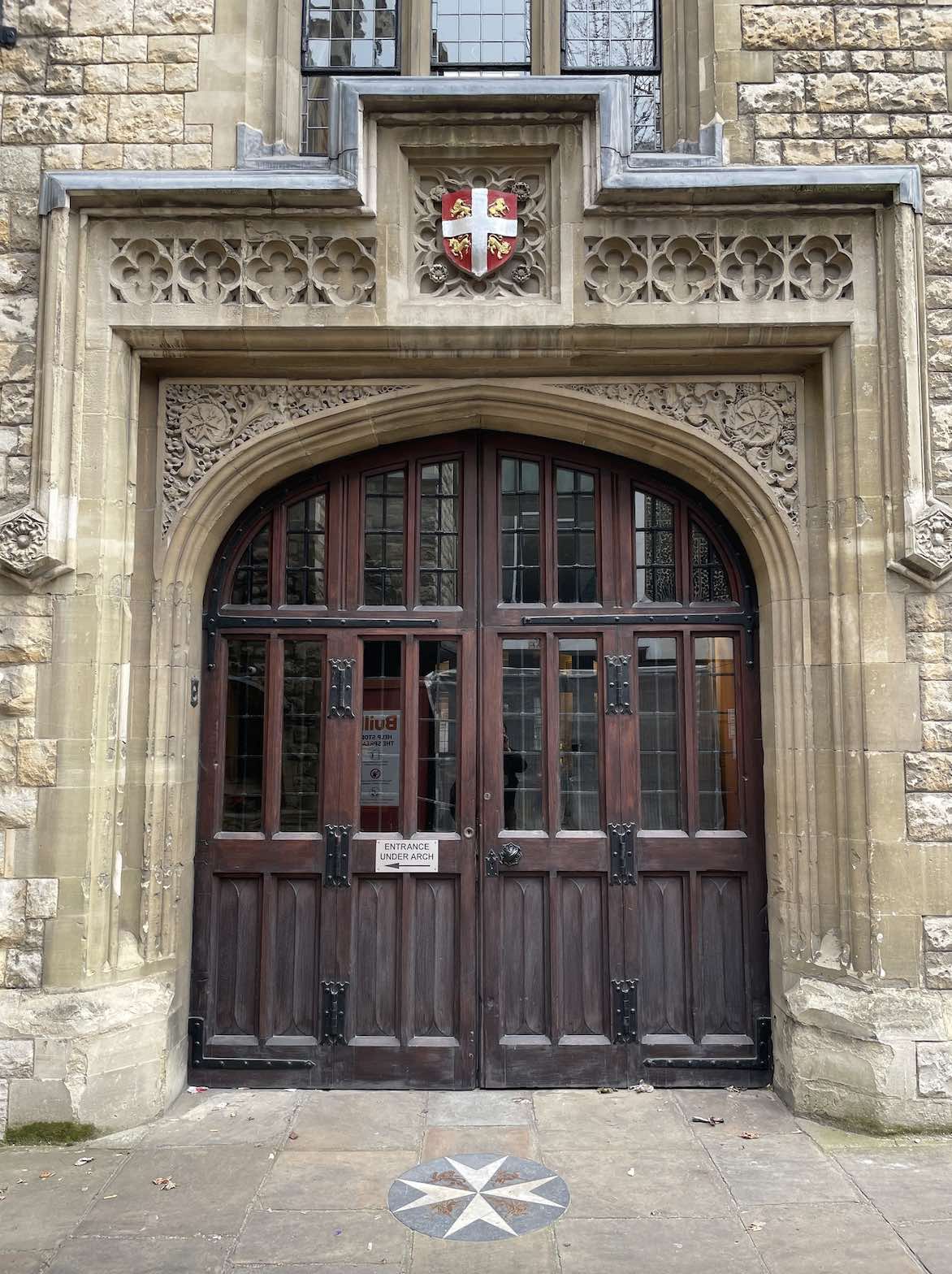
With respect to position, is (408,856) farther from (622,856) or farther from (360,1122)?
(360,1122)

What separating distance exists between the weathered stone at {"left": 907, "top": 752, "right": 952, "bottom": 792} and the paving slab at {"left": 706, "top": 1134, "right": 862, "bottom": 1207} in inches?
71.6

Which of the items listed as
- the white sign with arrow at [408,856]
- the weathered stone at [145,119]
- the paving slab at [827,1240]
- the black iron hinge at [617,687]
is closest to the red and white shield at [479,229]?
the weathered stone at [145,119]

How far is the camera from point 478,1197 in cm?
390

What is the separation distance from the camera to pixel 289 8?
17.4 ft

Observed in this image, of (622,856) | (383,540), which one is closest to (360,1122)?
(622,856)

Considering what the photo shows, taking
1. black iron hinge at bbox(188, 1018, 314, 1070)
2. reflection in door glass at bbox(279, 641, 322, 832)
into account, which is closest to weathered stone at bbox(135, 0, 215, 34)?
reflection in door glass at bbox(279, 641, 322, 832)

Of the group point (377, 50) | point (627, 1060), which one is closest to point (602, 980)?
point (627, 1060)

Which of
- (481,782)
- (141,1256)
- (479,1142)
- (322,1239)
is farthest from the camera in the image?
(481,782)

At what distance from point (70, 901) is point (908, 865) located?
4236 millimetres

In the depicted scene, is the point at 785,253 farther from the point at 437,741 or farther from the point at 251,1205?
the point at 251,1205

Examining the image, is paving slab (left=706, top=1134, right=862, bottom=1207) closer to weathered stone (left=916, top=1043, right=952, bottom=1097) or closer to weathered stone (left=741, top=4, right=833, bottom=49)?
weathered stone (left=916, top=1043, right=952, bottom=1097)

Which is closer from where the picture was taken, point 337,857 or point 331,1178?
point 331,1178

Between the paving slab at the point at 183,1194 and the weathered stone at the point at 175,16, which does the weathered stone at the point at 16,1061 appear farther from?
the weathered stone at the point at 175,16

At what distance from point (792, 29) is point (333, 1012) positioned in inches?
236
